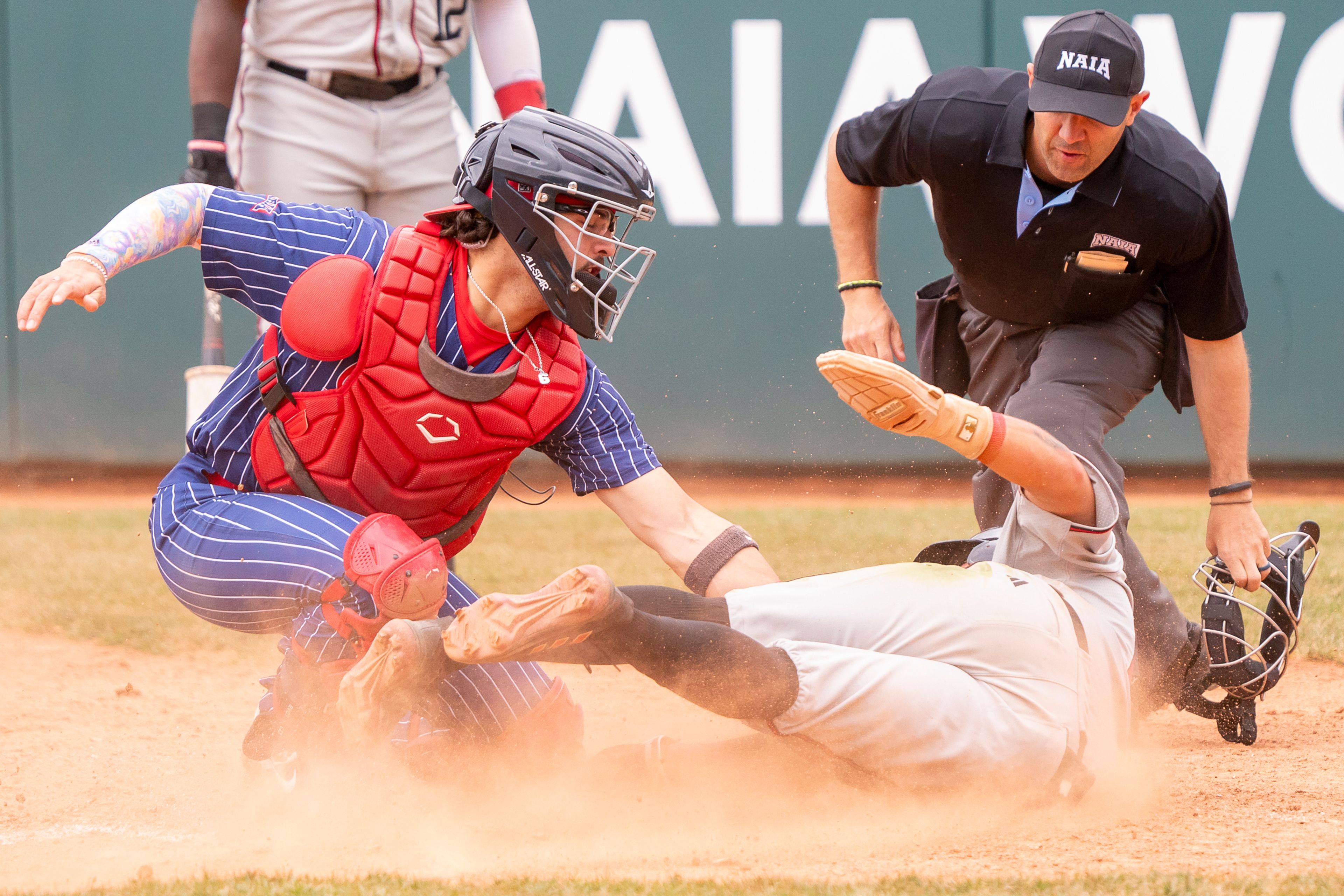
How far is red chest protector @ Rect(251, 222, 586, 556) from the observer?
3078 mm

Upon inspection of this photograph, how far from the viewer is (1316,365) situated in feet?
28.1

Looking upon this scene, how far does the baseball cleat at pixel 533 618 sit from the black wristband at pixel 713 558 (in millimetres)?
767

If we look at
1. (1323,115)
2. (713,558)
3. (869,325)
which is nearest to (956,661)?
(713,558)

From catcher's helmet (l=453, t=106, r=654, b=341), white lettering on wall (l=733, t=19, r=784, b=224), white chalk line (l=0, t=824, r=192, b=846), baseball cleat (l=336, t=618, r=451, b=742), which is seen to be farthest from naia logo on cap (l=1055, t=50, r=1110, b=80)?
white lettering on wall (l=733, t=19, r=784, b=224)

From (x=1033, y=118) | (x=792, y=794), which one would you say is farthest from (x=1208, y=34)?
(x=792, y=794)

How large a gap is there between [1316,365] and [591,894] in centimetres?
783

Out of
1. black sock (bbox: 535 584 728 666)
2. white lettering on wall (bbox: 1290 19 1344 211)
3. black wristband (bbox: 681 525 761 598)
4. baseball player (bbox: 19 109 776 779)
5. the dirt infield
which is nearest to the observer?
the dirt infield

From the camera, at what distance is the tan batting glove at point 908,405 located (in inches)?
110

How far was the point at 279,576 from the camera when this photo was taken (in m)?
3.09

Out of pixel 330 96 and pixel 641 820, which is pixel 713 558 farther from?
pixel 330 96

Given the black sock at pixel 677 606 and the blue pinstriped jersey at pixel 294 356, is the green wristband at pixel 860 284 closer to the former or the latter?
the blue pinstriped jersey at pixel 294 356

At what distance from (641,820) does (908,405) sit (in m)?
1.14

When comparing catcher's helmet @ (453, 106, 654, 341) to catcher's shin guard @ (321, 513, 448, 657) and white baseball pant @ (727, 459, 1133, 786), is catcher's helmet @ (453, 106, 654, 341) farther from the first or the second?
white baseball pant @ (727, 459, 1133, 786)

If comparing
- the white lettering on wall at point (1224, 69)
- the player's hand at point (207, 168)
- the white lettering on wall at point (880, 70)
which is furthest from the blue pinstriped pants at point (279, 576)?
the white lettering on wall at point (1224, 69)
